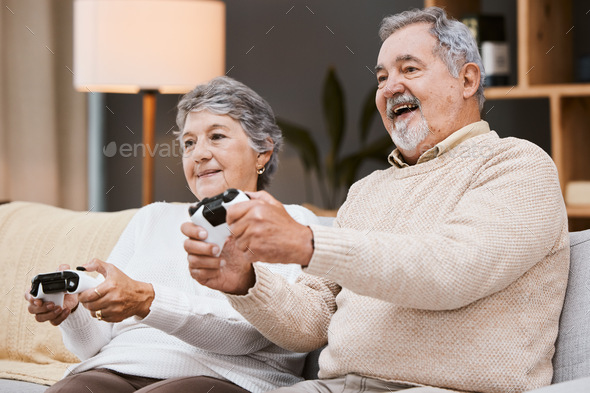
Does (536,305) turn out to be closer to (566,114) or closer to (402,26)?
(402,26)

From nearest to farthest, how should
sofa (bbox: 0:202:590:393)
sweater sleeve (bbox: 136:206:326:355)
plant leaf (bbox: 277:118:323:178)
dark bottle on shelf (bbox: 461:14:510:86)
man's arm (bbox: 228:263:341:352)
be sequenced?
1. man's arm (bbox: 228:263:341:352)
2. sweater sleeve (bbox: 136:206:326:355)
3. sofa (bbox: 0:202:590:393)
4. dark bottle on shelf (bbox: 461:14:510:86)
5. plant leaf (bbox: 277:118:323:178)

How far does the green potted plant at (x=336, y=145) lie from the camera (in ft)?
8.47

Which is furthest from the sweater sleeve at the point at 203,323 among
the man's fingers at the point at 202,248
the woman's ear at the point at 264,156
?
the woman's ear at the point at 264,156

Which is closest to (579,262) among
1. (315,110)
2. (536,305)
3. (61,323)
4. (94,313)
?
(536,305)

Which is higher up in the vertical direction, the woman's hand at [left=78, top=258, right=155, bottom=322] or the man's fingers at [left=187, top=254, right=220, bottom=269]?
the man's fingers at [left=187, top=254, right=220, bottom=269]

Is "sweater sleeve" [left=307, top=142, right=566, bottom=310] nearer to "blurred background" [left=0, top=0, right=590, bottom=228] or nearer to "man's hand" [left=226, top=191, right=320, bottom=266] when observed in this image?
"man's hand" [left=226, top=191, right=320, bottom=266]

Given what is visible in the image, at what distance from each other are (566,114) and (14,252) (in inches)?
64.5

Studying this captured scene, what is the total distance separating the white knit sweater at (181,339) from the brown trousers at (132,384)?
18mm

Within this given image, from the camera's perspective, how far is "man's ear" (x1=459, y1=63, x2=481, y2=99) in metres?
1.24

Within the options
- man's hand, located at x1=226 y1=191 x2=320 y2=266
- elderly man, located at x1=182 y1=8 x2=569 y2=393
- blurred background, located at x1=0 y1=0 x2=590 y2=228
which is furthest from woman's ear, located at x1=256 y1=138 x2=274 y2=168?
blurred background, located at x1=0 y1=0 x2=590 y2=228

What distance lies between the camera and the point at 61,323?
1306 millimetres

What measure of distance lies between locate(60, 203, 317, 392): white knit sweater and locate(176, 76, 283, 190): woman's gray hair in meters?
0.18

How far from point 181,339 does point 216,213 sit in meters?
0.41

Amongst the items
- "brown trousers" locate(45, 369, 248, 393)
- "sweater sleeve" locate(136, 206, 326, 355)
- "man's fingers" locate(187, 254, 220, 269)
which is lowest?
"brown trousers" locate(45, 369, 248, 393)
